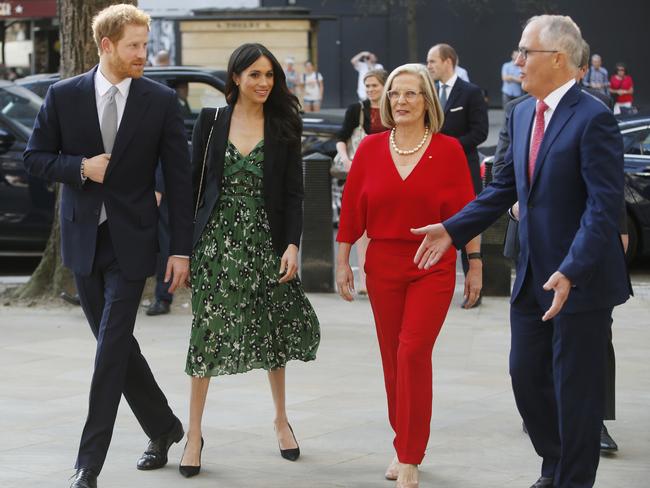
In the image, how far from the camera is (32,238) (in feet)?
38.9

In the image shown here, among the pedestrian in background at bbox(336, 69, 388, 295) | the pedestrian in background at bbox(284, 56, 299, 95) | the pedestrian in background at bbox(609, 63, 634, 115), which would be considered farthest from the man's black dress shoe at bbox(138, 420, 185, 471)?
the pedestrian in background at bbox(609, 63, 634, 115)

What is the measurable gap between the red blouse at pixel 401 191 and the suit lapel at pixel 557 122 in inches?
29.8

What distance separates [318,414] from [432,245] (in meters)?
1.77

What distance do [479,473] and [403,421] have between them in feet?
1.62

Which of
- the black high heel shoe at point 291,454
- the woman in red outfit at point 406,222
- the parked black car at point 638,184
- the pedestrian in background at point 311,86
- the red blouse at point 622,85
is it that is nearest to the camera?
the woman in red outfit at point 406,222

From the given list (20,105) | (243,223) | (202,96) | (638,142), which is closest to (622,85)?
(202,96)

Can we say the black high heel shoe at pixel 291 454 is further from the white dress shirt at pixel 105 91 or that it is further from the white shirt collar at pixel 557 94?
the white shirt collar at pixel 557 94

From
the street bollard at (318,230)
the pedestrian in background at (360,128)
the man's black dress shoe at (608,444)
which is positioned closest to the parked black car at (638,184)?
the pedestrian in background at (360,128)

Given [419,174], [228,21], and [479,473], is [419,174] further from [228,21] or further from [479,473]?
[228,21]

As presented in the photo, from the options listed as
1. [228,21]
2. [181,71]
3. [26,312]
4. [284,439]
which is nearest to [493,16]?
[228,21]

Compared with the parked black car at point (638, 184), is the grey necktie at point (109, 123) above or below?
above

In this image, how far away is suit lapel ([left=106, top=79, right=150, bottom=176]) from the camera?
5457 mm

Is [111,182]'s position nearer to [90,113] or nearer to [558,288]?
[90,113]

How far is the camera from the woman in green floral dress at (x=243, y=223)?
5.87 m
